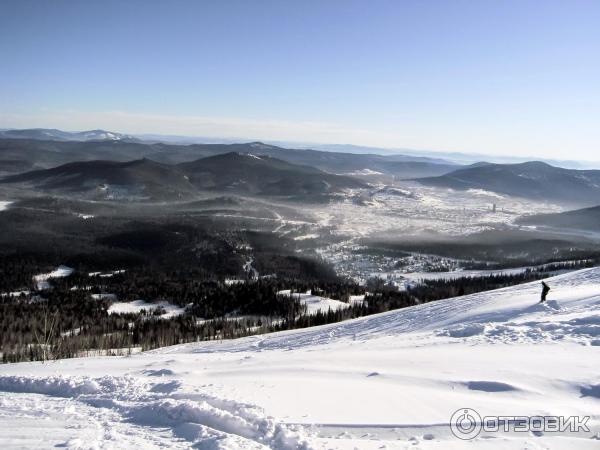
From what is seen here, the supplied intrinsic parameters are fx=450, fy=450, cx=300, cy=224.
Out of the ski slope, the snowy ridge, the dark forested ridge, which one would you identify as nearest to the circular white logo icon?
the ski slope

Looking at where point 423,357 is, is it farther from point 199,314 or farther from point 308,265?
point 308,265

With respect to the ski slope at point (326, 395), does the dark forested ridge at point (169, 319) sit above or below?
below

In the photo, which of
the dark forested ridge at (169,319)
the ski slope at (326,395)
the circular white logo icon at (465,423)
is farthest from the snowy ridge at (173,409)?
the dark forested ridge at (169,319)

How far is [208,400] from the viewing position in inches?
419

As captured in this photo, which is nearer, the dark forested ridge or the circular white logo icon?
the circular white logo icon

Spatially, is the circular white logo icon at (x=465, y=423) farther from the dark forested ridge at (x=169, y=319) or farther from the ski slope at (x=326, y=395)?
the dark forested ridge at (x=169, y=319)

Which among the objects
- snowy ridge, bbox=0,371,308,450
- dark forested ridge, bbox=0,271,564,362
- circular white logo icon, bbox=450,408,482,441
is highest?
circular white logo icon, bbox=450,408,482,441

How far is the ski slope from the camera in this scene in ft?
28.2

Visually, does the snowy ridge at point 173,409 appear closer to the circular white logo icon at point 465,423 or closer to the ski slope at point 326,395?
the ski slope at point 326,395

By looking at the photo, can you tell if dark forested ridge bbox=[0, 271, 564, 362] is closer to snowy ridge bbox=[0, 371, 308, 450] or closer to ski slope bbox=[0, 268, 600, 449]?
ski slope bbox=[0, 268, 600, 449]

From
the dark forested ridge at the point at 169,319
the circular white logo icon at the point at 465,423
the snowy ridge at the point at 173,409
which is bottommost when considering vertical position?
the dark forested ridge at the point at 169,319

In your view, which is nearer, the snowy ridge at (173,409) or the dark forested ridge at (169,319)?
the snowy ridge at (173,409)

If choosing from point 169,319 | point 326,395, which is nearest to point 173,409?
point 326,395

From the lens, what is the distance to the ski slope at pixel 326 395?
8.60 meters
